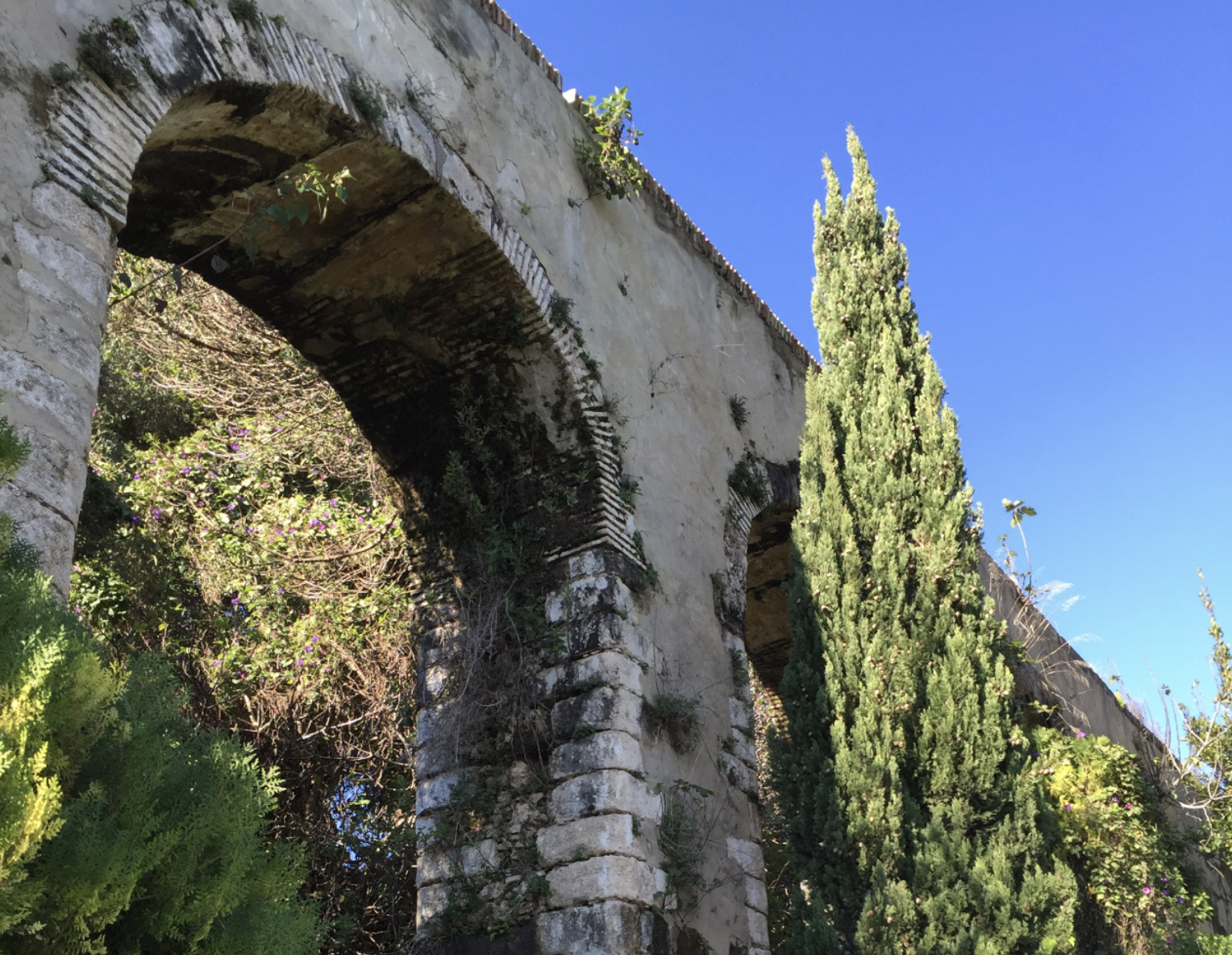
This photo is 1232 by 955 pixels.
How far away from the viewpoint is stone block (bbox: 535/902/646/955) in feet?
15.4

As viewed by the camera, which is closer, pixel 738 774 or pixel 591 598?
pixel 591 598

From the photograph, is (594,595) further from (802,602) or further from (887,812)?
(887,812)

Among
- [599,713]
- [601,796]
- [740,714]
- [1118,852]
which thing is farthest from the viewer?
[1118,852]

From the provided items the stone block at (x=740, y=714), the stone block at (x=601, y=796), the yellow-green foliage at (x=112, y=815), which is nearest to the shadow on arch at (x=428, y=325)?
the stone block at (x=601, y=796)

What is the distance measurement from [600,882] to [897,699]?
1586 millimetres

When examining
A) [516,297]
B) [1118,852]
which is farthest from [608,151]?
[1118,852]

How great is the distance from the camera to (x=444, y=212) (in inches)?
210

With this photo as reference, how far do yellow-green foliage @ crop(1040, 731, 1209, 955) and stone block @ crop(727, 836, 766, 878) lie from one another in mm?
1707

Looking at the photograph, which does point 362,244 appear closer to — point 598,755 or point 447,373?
point 447,373

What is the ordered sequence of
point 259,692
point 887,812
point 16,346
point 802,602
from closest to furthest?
point 16,346 → point 887,812 → point 802,602 → point 259,692

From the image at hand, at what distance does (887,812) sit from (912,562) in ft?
4.01

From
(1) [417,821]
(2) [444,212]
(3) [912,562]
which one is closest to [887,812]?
(3) [912,562]

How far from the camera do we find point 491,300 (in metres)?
5.69

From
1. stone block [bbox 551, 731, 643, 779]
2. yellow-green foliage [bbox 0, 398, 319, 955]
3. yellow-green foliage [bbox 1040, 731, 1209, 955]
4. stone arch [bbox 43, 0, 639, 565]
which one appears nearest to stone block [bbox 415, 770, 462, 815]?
stone block [bbox 551, 731, 643, 779]
